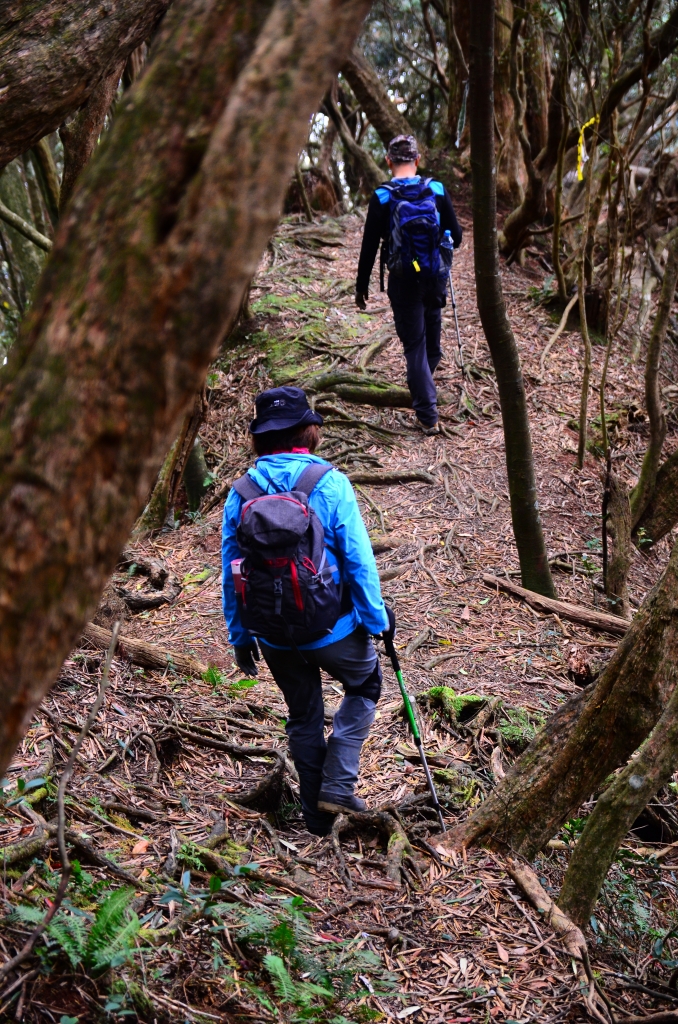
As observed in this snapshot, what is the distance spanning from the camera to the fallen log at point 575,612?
242 inches

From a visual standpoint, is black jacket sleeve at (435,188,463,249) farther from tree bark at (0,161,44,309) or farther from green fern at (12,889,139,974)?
green fern at (12,889,139,974)

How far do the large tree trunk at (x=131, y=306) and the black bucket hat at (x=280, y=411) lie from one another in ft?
7.48

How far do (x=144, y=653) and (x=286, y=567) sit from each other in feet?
6.70

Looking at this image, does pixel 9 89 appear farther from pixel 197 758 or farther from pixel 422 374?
pixel 422 374

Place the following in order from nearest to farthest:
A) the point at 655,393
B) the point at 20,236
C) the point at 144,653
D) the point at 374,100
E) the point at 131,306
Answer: the point at 131,306 → the point at 144,653 → the point at 655,393 → the point at 20,236 → the point at 374,100

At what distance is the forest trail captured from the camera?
2.90 metres

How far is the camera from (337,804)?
3.82m

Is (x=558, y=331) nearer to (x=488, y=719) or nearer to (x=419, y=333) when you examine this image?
(x=419, y=333)

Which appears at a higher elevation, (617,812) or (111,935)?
(617,812)

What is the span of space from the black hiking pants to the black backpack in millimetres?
4514

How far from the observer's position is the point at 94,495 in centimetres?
121

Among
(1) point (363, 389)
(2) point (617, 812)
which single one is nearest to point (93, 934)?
(2) point (617, 812)

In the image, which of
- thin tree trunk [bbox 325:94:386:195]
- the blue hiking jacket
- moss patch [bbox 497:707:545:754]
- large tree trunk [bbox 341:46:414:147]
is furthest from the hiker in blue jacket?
thin tree trunk [bbox 325:94:386:195]

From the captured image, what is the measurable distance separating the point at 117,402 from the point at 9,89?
2177mm
